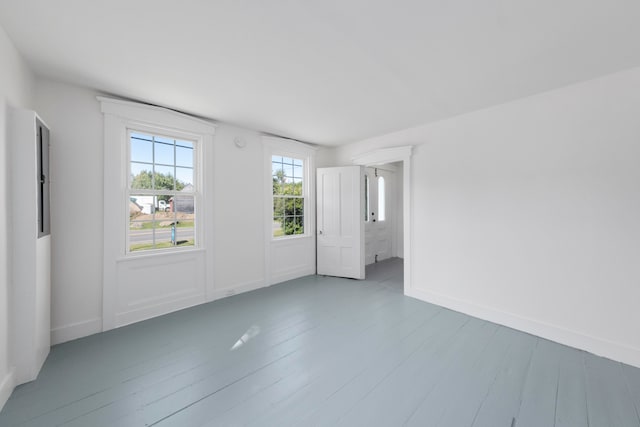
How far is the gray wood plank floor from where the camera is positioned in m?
1.57

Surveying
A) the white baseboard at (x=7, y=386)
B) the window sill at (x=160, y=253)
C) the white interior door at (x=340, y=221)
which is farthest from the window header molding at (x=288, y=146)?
the white baseboard at (x=7, y=386)

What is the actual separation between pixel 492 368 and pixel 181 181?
3.83 meters

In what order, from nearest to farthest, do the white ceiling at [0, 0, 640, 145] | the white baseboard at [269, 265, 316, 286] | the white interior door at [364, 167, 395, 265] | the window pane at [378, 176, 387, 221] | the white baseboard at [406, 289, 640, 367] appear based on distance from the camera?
the white ceiling at [0, 0, 640, 145]
the white baseboard at [406, 289, 640, 367]
the white baseboard at [269, 265, 316, 286]
the white interior door at [364, 167, 395, 265]
the window pane at [378, 176, 387, 221]

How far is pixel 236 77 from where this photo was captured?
2.31 metres

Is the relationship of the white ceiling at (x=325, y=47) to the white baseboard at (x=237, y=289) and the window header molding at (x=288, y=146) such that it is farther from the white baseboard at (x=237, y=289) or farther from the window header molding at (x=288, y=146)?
the white baseboard at (x=237, y=289)

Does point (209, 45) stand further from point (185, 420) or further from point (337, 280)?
point (337, 280)

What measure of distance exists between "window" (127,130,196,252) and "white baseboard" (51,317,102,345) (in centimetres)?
80

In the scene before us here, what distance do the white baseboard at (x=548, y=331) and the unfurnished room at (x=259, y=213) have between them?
0.02m

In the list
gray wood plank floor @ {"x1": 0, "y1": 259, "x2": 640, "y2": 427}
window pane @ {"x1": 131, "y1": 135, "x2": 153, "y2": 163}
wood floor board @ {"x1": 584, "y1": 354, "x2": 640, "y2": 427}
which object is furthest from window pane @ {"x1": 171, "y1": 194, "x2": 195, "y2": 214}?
wood floor board @ {"x1": 584, "y1": 354, "x2": 640, "y2": 427}

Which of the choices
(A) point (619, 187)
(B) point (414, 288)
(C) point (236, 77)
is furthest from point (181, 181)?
(A) point (619, 187)

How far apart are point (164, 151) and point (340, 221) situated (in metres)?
2.88

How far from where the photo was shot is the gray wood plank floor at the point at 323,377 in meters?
1.57

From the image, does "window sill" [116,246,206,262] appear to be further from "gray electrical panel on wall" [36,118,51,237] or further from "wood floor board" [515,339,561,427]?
"wood floor board" [515,339,561,427]

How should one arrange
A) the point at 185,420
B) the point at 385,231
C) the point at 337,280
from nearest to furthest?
the point at 185,420, the point at 337,280, the point at 385,231
